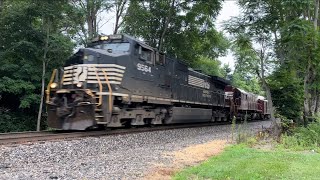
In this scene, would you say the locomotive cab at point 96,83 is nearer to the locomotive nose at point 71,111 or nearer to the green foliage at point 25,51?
the locomotive nose at point 71,111

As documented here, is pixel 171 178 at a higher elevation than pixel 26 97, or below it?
below

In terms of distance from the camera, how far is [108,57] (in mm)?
13023

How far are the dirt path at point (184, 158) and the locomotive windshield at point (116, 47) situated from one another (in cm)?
490

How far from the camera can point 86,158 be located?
830 cm

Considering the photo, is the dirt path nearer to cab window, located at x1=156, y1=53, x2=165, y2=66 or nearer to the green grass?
the green grass

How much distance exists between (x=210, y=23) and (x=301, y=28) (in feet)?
48.0

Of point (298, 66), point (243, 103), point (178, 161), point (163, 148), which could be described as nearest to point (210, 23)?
point (243, 103)

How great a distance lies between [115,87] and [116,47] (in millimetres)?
2001

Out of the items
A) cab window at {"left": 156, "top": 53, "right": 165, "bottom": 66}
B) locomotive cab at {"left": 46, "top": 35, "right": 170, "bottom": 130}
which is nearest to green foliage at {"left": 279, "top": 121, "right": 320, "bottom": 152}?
locomotive cab at {"left": 46, "top": 35, "right": 170, "bottom": 130}

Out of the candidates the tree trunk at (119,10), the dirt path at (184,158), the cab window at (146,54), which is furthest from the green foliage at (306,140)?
the tree trunk at (119,10)

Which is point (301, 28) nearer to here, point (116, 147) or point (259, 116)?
point (116, 147)

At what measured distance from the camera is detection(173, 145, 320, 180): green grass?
6586 millimetres

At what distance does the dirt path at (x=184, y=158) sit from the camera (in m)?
6.89

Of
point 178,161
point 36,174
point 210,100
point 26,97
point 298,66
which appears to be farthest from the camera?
point 210,100
